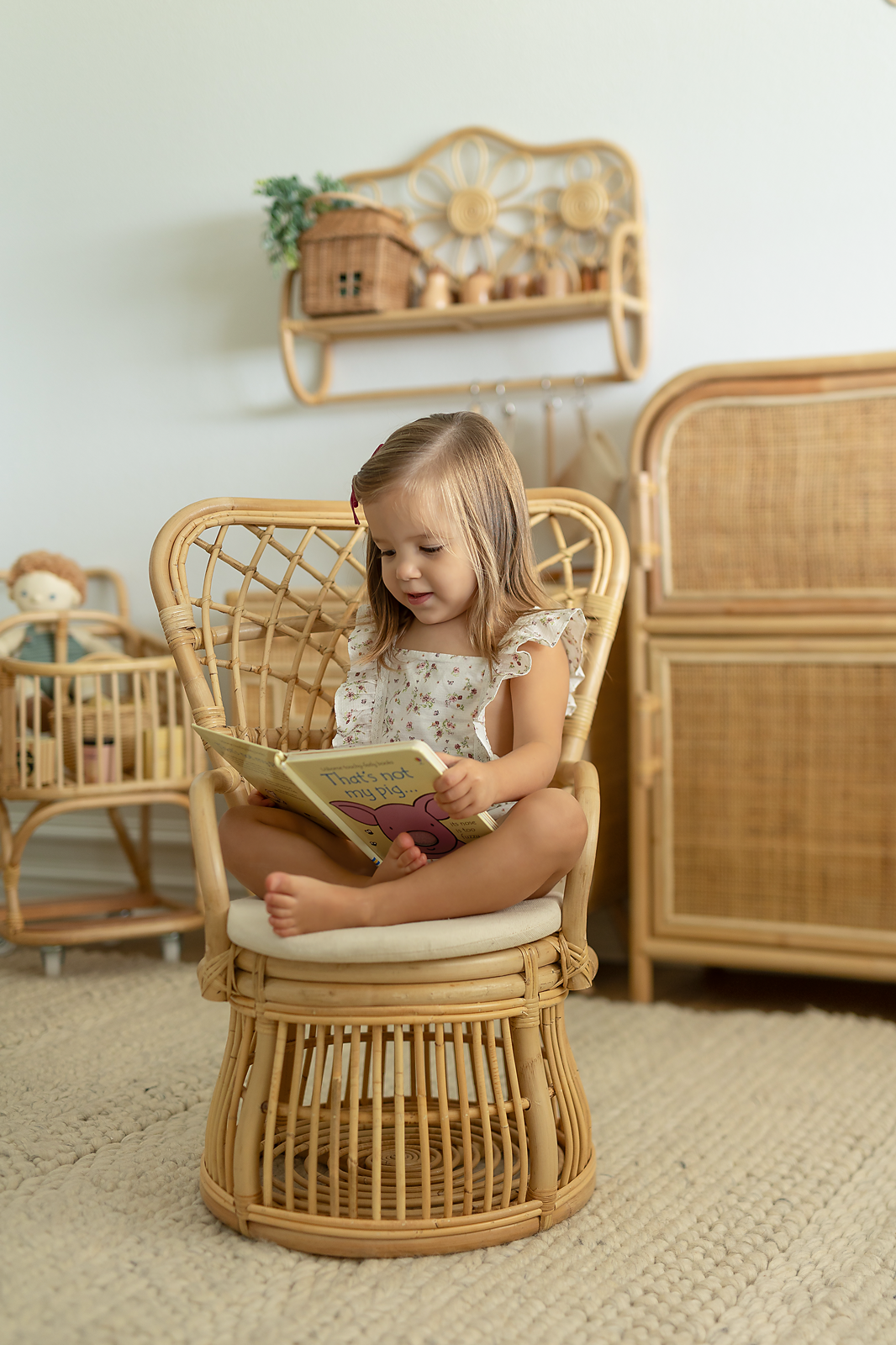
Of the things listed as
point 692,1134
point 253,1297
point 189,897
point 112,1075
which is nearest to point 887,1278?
point 692,1134

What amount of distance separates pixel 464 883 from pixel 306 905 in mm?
155

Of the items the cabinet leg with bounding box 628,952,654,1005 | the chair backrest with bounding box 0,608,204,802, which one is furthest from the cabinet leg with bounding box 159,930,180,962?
the cabinet leg with bounding box 628,952,654,1005

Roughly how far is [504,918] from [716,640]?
945mm

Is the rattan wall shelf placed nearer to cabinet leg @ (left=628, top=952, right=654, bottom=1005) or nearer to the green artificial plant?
the green artificial plant

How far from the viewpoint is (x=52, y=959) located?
2160 millimetres

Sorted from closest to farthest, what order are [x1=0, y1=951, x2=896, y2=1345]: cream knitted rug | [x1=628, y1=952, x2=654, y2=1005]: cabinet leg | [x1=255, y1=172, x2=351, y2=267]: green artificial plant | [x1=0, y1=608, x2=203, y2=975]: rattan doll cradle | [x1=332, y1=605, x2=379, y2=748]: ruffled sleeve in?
1. [x1=0, y1=951, x2=896, y2=1345]: cream knitted rug
2. [x1=332, y1=605, x2=379, y2=748]: ruffled sleeve
3. [x1=628, y1=952, x2=654, y2=1005]: cabinet leg
4. [x1=0, y1=608, x2=203, y2=975]: rattan doll cradle
5. [x1=255, y1=172, x2=351, y2=267]: green artificial plant

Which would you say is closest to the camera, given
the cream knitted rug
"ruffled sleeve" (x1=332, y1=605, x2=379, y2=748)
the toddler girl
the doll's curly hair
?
the cream knitted rug

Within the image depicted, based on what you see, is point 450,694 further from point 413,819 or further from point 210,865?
point 210,865

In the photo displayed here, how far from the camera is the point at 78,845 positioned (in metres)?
2.75

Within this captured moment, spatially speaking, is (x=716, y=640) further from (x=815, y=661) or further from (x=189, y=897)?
(x=189, y=897)

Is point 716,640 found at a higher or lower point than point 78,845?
higher

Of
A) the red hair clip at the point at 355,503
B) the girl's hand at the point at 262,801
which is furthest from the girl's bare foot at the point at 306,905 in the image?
the red hair clip at the point at 355,503

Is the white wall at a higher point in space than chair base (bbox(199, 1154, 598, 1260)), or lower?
higher

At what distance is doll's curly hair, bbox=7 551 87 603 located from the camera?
2.36 m
